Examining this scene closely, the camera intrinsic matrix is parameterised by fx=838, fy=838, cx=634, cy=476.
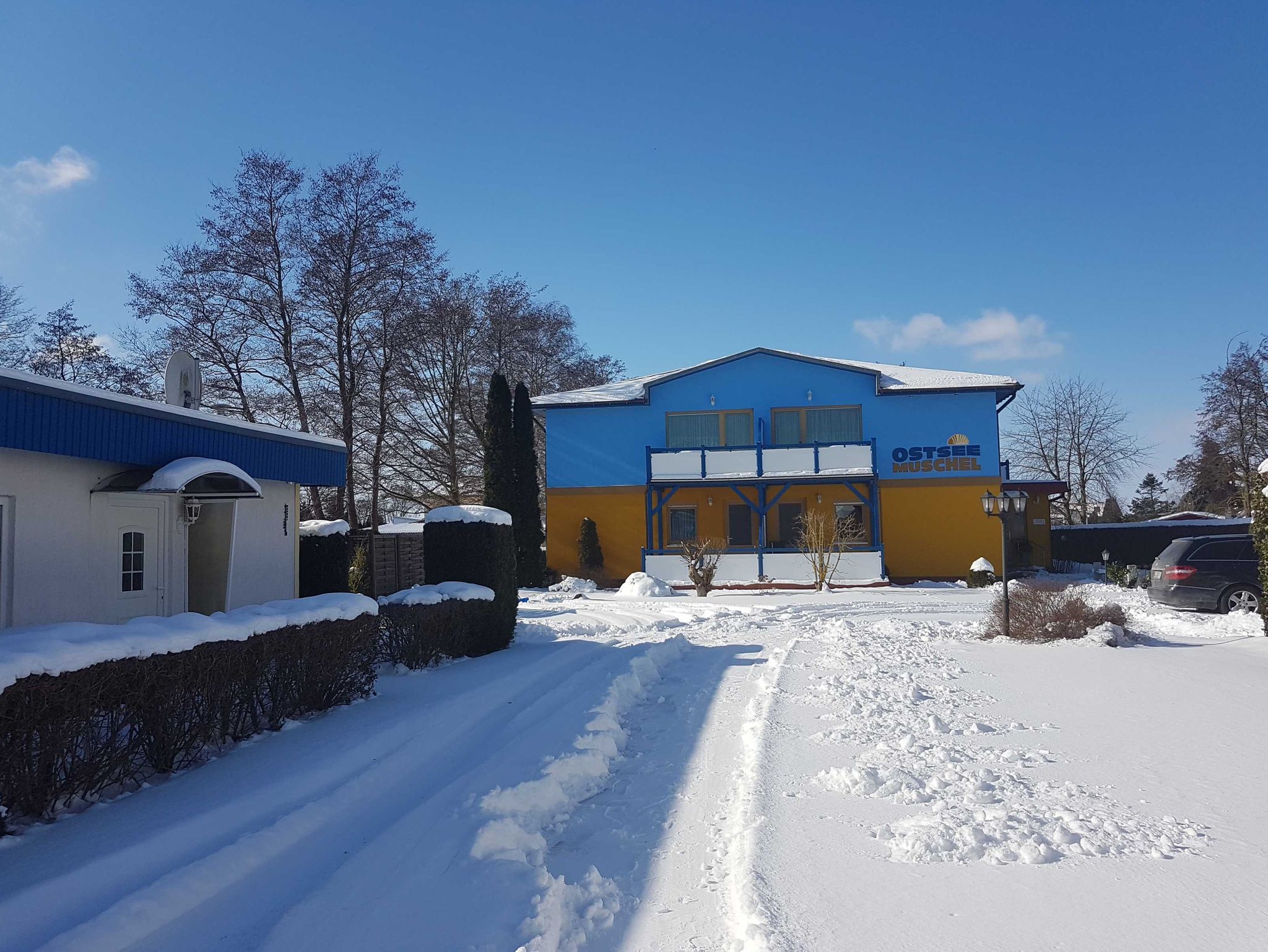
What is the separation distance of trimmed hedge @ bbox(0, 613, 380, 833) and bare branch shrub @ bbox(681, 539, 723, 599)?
15.1 metres

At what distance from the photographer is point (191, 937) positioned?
3.38m

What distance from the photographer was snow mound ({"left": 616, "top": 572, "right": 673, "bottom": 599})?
2141 cm

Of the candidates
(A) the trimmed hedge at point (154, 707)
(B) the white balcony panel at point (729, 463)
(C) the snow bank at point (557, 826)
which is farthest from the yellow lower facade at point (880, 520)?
(A) the trimmed hedge at point (154, 707)

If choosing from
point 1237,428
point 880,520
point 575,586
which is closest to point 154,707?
point 575,586

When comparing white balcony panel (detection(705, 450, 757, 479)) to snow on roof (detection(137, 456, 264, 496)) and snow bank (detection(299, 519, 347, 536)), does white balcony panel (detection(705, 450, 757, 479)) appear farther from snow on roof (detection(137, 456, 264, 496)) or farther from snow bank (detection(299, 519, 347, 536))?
snow on roof (detection(137, 456, 264, 496))

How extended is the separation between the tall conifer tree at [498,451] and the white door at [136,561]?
17415mm

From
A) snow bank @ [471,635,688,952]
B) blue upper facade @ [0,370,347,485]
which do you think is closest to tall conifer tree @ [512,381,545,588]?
blue upper facade @ [0,370,347,485]

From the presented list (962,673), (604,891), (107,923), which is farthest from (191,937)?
(962,673)

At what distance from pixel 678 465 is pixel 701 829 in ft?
69.8

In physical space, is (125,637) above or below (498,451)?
below

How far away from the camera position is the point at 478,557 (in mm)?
11219

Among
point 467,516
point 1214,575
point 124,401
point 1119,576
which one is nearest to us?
point 124,401

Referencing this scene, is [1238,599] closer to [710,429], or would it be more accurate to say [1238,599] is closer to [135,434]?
[135,434]

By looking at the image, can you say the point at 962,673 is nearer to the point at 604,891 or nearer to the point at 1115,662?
the point at 1115,662
